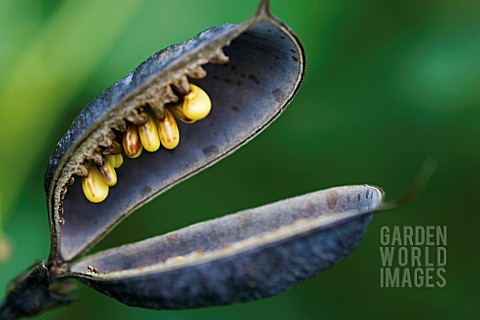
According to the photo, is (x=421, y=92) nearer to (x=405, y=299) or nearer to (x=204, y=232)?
(x=405, y=299)

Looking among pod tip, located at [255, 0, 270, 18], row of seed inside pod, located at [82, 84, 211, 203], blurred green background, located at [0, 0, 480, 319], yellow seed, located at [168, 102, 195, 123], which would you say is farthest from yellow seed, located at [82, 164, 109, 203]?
blurred green background, located at [0, 0, 480, 319]

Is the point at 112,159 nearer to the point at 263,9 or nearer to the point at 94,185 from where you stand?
the point at 94,185

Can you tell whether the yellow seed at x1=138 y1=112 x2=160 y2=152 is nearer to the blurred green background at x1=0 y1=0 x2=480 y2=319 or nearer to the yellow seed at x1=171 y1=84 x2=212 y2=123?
the yellow seed at x1=171 y1=84 x2=212 y2=123

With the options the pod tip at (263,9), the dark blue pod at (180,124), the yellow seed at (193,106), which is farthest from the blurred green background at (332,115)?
the pod tip at (263,9)

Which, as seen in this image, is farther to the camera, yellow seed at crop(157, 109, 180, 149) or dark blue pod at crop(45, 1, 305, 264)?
yellow seed at crop(157, 109, 180, 149)

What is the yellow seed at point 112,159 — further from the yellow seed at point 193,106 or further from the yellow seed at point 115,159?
the yellow seed at point 193,106

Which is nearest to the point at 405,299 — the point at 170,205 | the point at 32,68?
the point at 170,205
